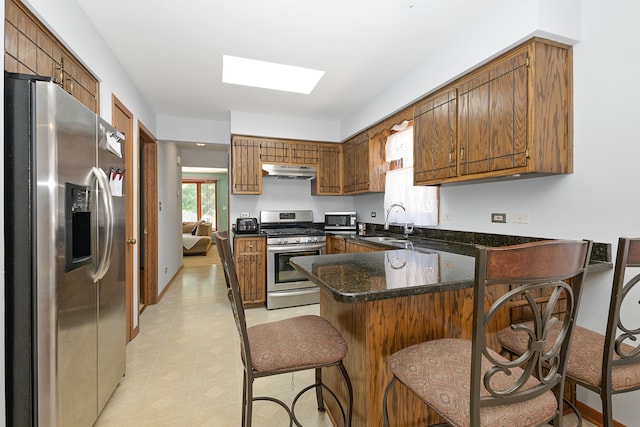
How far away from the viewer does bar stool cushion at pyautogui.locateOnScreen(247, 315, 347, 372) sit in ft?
3.88

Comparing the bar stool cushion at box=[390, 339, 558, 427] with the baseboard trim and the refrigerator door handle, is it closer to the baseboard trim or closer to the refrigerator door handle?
the baseboard trim

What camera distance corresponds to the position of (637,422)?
1.56 metres

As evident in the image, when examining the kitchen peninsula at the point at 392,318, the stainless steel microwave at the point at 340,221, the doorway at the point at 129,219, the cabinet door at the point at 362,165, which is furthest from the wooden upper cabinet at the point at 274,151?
the kitchen peninsula at the point at 392,318

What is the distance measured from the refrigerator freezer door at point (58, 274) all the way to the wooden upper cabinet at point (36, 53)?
28 cm

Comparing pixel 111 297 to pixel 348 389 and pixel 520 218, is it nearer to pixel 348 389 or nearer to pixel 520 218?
pixel 348 389

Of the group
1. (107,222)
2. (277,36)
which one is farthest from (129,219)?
(277,36)

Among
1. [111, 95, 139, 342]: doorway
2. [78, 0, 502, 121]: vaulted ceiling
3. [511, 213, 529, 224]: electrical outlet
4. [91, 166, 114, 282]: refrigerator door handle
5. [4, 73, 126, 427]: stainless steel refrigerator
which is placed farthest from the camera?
[111, 95, 139, 342]: doorway

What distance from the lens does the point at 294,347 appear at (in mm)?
1235

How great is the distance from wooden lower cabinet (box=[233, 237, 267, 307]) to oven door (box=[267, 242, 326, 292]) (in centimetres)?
13

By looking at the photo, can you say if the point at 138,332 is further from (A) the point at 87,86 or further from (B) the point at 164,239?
(A) the point at 87,86

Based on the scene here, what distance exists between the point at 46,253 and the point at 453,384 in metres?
1.60

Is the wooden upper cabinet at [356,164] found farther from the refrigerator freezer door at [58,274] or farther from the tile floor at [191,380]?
the refrigerator freezer door at [58,274]

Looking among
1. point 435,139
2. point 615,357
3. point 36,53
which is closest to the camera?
point 615,357

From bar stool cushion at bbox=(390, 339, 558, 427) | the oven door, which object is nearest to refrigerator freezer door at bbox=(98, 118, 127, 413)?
bar stool cushion at bbox=(390, 339, 558, 427)
